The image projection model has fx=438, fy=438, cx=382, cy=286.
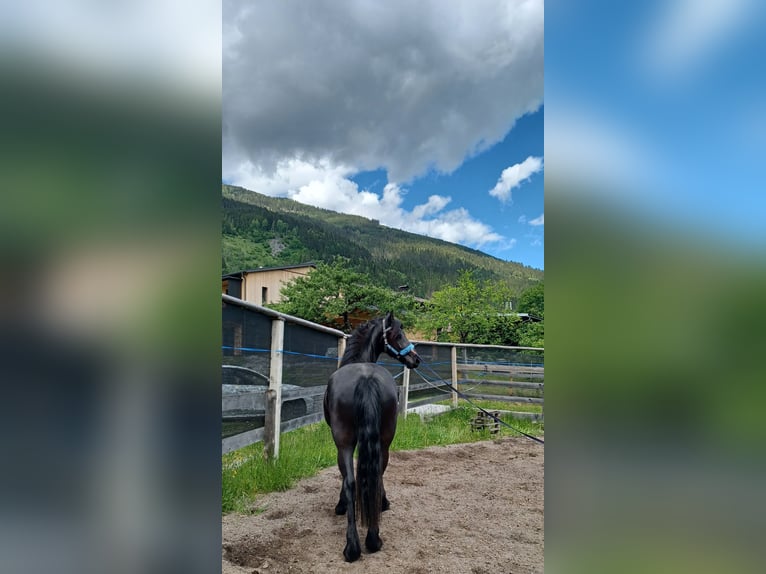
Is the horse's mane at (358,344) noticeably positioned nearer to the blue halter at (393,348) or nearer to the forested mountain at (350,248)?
the blue halter at (393,348)

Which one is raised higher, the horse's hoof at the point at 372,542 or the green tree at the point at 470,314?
the green tree at the point at 470,314

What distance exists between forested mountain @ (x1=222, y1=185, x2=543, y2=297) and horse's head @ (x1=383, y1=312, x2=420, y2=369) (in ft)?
106

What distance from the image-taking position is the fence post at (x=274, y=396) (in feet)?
12.4

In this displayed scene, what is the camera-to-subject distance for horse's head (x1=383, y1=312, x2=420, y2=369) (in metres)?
3.53

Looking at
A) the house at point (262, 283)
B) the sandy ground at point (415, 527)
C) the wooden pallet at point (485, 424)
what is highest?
the house at point (262, 283)

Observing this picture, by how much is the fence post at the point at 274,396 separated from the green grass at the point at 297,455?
8cm

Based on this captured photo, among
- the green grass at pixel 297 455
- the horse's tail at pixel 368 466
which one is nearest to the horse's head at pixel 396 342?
the horse's tail at pixel 368 466

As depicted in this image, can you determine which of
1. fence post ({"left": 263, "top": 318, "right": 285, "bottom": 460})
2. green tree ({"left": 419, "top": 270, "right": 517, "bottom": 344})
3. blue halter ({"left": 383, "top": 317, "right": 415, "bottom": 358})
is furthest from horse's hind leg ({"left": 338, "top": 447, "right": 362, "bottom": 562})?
green tree ({"left": 419, "top": 270, "right": 517, "bottom": 344})

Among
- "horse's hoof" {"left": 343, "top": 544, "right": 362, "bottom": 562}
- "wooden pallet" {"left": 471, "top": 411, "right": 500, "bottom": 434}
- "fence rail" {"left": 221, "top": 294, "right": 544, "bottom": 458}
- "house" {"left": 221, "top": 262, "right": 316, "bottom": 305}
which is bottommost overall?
"wooden pallet" {"left": 471, "top": 411, "right": 500, "bottom": 434}

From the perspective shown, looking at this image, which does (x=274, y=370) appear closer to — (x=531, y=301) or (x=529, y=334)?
(x=529, y=334)
